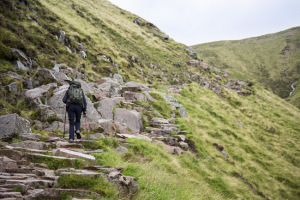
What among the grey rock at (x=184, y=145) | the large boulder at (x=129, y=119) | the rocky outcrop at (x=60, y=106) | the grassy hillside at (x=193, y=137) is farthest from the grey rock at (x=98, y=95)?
the grey rock at (x=184, y=145)

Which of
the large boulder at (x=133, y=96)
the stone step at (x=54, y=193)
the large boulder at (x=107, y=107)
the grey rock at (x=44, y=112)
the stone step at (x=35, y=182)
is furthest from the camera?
the large boulder at (x=133, y=96)

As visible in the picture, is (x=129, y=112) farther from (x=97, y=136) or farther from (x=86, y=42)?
(x=86, y=42)

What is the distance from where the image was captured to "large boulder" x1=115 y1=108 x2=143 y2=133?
1300cm

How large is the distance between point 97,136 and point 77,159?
358cm

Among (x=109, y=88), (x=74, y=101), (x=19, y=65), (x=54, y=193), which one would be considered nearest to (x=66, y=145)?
(x=74, y=101)

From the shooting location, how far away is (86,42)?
27.9 meters

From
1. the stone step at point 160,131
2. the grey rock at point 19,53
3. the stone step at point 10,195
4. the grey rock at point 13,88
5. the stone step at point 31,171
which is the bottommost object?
the stone step at point 160,131

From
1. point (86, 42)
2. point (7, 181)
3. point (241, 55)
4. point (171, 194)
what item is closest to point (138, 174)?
point (171, 194)

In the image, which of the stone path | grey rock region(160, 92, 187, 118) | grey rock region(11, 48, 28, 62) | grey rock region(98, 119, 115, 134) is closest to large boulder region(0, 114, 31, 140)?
the stone path

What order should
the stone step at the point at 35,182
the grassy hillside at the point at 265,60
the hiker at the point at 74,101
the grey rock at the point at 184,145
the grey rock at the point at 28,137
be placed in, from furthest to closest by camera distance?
the grassy hillside at the point at 265,60, the grey rock at the point at 184,145, the hiker at the point at 74,101, the grey rock at the point at 28,137, the stone step at the point at 35,182

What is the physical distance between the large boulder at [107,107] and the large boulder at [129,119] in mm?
463

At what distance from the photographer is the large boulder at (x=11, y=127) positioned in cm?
675

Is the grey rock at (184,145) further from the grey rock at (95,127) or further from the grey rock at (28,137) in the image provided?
the grey rock at (28,137)

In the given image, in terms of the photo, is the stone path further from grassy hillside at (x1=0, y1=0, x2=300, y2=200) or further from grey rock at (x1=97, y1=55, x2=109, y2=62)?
grey rock at (x1=97, y1=55, x2=109, y2=62)
